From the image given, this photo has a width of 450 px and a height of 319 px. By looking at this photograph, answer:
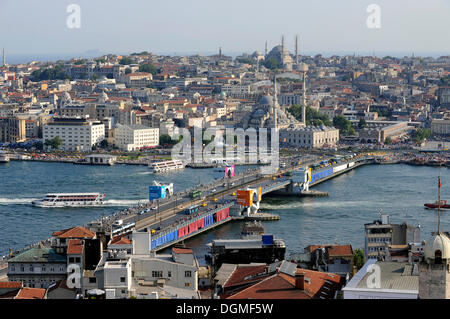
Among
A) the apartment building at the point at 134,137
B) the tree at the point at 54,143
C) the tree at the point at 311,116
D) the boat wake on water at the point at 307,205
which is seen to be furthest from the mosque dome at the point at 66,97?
the boat wake on water at the point at 307,205

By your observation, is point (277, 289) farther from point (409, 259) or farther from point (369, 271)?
point (409, 259)

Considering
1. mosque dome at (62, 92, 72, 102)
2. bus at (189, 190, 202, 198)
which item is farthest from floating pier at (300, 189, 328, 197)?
mosque dome at (62, 92, 72, 102)

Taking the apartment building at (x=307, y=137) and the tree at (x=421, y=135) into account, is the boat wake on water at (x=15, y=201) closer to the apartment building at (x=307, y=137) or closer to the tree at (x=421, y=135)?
the apartment building at (x=307, y=137)

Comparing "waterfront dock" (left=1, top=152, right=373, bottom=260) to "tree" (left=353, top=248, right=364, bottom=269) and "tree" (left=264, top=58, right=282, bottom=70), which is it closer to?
"tree" (left=353, top=248, right=364, bottom=269)

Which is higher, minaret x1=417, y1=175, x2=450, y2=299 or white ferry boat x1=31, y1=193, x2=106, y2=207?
minaret x1=417, y1=175, x2=450, y2=299

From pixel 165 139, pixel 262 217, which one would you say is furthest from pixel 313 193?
pixel 165 139
